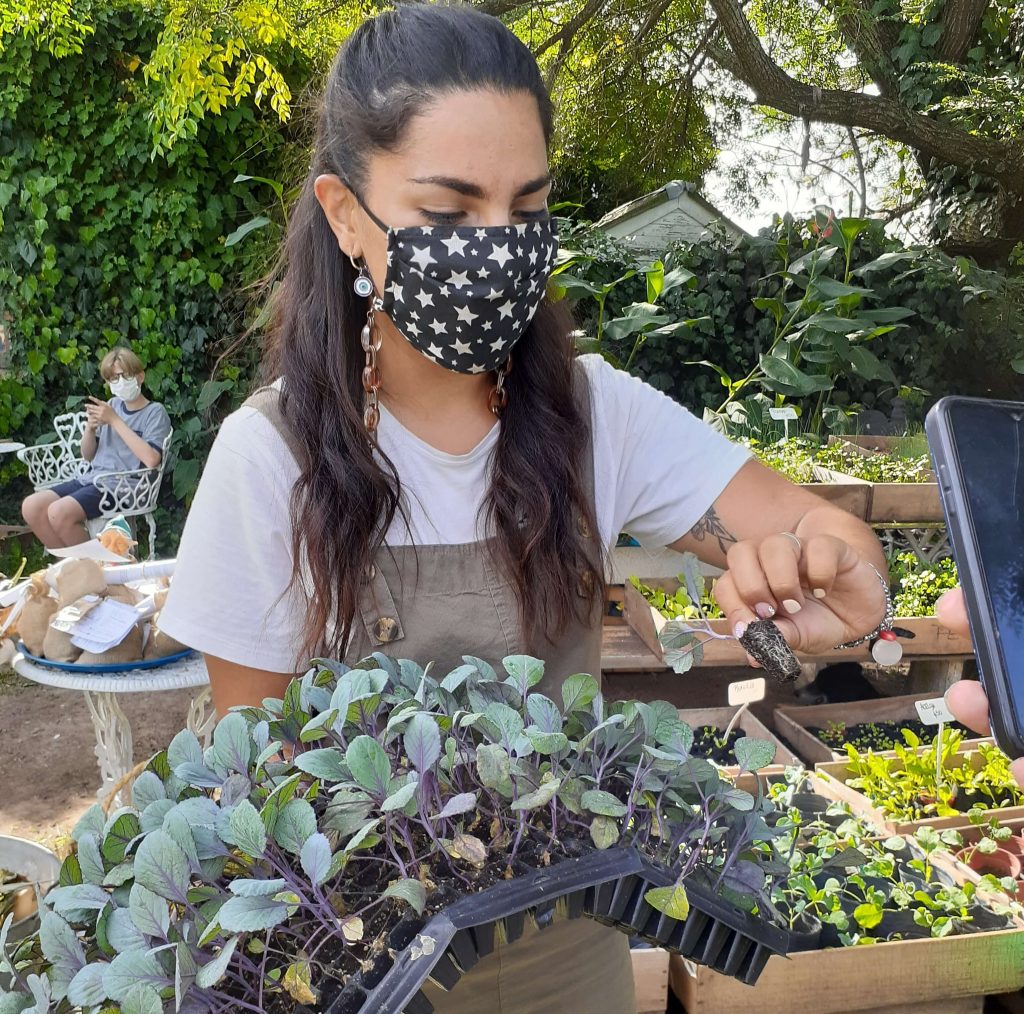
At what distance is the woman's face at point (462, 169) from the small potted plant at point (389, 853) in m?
0.61

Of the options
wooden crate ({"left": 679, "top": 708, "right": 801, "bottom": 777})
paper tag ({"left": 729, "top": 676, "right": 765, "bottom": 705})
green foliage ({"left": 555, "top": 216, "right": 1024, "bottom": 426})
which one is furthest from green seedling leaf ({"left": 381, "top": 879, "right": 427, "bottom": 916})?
green foliage ({"left": 555, "top": 216, "right": 1024, "bottom": 426})

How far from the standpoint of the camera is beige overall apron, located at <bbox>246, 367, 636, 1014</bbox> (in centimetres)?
96

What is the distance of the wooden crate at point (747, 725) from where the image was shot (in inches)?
88.7

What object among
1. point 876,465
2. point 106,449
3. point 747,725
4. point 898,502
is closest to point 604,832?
point 747,725

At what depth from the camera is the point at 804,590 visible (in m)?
0.96

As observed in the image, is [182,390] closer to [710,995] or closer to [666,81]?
[710,995]

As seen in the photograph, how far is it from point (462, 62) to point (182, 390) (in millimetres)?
4929

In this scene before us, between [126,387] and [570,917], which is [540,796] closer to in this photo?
[570,917]

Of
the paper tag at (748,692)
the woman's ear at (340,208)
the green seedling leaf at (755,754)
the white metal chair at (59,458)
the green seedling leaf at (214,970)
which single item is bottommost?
the white metal chair at (59,458)

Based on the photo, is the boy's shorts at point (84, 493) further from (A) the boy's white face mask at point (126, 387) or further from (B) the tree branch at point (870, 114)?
(B) the tree branch at point (870, 114)

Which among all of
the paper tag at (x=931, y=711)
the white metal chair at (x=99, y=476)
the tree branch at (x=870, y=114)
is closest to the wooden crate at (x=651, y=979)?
the paper tag at (x=931, y=711)

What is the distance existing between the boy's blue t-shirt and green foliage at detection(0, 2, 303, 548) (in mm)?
577

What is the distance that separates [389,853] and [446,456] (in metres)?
0.61

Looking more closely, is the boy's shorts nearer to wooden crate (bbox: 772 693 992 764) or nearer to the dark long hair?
wooden crate (bbox: 772 693 992 764)
